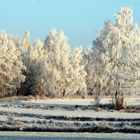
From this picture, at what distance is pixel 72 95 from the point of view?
89.9 metres

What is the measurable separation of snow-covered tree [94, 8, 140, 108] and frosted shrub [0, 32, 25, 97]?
26.3 metres

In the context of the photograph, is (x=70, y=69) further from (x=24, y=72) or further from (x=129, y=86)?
(x=129, y=86)

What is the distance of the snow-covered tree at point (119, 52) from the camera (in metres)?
54.4

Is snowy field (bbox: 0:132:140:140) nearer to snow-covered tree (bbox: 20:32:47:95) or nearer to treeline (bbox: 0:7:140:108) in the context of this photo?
treeline (bbox: 0:7:140:108)

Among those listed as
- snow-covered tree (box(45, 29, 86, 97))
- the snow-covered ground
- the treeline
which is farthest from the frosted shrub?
the snow-covered ground

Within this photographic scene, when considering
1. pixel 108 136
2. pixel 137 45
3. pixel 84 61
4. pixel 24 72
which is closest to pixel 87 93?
pixel 84 61

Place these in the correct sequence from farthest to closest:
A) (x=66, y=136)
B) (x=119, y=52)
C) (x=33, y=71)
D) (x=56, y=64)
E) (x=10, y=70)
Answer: (x=33, y=71), (x=56, y=64), (x=10, y=70), (x=119, y=52), (x=66, y=136)

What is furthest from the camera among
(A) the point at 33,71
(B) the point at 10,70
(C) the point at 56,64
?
(A) the point at 33,71

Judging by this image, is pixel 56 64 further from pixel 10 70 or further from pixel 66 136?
pixel 66 136

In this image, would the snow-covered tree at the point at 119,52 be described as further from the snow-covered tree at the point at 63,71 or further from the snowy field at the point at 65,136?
the snowy field at the point at 65,136

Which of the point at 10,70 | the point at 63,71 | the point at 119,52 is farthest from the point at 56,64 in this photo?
the point at 119,52

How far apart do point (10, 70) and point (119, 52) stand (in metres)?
32.9

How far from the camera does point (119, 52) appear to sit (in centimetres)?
5797

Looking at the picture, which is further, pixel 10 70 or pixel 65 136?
pixel 10 70
